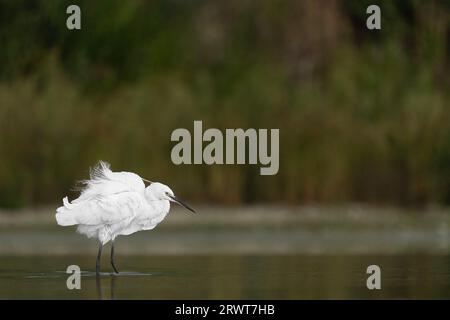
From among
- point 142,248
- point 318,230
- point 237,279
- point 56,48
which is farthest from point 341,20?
point 237,279

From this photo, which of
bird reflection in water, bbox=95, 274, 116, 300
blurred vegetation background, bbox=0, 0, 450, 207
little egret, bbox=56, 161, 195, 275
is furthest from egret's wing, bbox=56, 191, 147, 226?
blurred vegetation background, bbox=0, 0, 450, 207

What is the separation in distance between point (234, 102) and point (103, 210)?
27.5 ft

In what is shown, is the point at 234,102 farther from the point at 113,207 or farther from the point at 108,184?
the point at 113,207

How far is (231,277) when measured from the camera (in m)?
12.5

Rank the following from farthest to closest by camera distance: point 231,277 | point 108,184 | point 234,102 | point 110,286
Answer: point 234,102 → point 108,184 → point 231,277 → point 110,286

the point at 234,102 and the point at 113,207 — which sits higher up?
the point at 234,102

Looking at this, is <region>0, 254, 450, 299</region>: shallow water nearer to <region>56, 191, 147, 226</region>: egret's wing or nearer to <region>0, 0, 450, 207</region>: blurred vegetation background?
<region>56, 191, 147, 226</region>: egret's wing

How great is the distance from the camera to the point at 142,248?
52.4 feet

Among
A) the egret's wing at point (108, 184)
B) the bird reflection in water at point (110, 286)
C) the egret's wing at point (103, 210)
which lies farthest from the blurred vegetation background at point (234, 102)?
the bird reflection in water at point (110, 286)

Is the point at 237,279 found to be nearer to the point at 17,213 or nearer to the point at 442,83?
Answer: the point at 17,213

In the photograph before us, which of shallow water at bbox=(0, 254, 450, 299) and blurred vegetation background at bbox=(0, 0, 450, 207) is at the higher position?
blurred vegetation background at bbox=(0, 0, 450, 207)

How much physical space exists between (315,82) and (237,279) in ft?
43.2

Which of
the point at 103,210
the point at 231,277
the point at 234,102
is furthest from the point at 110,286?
the point at 234,102

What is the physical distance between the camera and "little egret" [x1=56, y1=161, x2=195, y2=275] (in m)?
12.6
